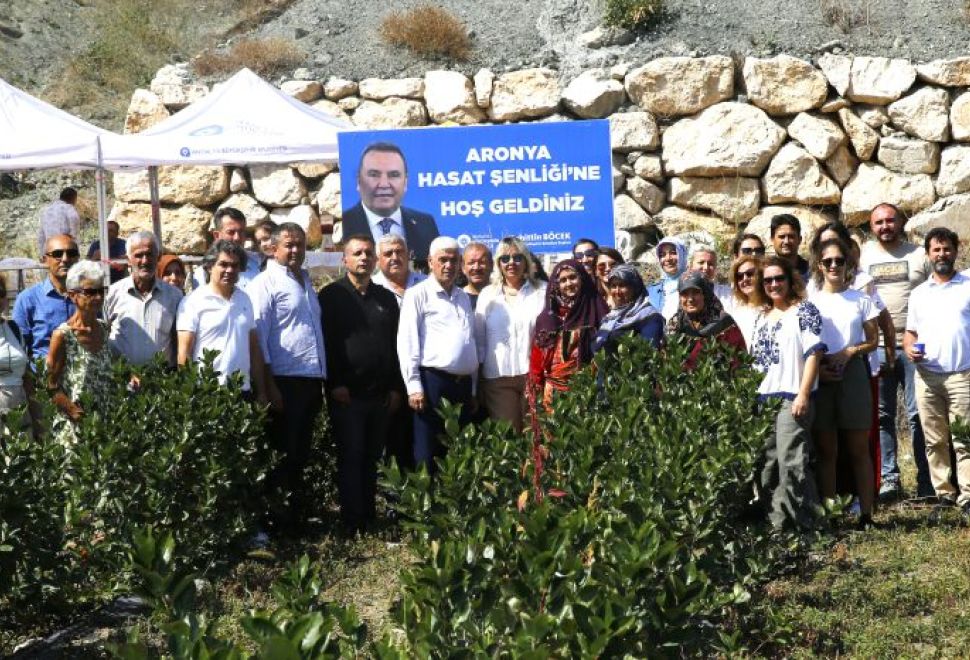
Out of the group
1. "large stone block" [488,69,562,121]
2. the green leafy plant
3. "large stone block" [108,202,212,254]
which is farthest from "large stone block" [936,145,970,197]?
"large stone block" [108,202,212,254]

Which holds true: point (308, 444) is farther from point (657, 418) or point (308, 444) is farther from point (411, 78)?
point (411, 78)

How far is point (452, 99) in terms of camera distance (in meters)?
13.5

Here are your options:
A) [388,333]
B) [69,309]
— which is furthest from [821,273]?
[69,309]

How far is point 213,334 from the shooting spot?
19.9ft

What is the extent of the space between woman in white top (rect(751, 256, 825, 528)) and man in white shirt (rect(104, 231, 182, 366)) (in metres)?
2.85

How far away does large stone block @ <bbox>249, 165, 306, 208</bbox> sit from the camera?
552 inches

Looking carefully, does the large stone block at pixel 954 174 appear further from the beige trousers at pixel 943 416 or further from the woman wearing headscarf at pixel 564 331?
the woman wearing headscarf at pixel 564 331

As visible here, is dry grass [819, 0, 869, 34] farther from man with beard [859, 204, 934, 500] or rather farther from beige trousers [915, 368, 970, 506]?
beige trousers [915, 368, 970, 506]

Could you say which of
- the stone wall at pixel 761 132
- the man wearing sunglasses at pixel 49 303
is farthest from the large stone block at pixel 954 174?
the man wearing sunglasses at pixel 49 303

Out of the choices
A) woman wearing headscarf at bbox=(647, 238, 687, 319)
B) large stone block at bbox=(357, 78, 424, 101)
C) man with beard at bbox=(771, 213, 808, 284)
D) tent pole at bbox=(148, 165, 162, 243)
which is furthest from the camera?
large stone block at bbox=(357, 78, 424, 101)

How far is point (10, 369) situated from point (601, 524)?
131 inches

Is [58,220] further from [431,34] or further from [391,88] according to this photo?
[431,34]

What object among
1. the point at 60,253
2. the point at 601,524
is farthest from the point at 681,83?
the point at 601,524

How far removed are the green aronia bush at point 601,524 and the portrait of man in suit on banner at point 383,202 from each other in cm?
345
